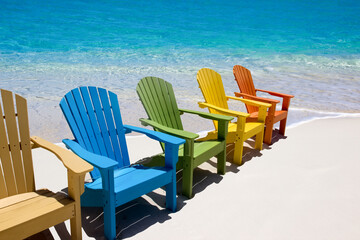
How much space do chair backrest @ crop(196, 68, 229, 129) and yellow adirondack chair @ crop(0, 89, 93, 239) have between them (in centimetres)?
202

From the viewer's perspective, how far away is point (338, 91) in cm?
792

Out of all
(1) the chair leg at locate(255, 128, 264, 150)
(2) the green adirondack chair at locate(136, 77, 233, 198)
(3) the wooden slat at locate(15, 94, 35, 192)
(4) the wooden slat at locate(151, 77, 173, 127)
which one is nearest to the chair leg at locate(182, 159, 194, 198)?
(2) the green adirondack chair at locate(136, 77, 233, 198)

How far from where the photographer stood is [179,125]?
131 inches

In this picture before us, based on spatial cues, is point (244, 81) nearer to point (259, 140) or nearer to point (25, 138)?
point (259, 140)

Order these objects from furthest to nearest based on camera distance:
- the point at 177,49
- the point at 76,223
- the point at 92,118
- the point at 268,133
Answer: the point at 177,49
the point at 268,133
the point at 92,118
the point at 76,223

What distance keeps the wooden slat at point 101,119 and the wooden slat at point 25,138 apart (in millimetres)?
645

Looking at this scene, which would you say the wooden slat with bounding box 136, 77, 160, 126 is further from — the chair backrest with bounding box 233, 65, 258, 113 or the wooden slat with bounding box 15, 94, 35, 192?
the chair backrest with bounding box 233, 65, 258, 113

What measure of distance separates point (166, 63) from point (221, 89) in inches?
285

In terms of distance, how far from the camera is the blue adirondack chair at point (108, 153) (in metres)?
2.02

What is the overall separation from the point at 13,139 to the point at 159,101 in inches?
56.7

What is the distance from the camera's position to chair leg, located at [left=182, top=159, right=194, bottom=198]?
2631 millimetres

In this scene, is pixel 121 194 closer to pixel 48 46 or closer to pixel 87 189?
pixel 87 189

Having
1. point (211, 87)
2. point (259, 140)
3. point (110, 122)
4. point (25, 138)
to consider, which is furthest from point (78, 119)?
point (259, 140)

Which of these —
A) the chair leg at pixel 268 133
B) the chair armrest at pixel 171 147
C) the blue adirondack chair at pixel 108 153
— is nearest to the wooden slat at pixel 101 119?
the blue adirondack chair at pixel 108 153
